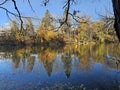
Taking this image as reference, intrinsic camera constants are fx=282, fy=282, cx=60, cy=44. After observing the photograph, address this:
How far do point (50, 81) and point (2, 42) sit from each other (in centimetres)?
4723

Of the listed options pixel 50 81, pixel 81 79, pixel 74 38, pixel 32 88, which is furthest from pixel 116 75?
pixel 74 38

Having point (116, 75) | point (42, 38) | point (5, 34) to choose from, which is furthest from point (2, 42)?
point (116, 75)

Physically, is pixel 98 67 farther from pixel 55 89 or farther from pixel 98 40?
pixel 98 40

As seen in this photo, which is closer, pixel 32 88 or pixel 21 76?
pixel 32 88

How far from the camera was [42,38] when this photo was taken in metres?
57.7

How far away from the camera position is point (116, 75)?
1485 cm

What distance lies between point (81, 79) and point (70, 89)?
8.70 feet

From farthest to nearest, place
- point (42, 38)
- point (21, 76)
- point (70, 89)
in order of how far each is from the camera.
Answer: point (42, 38), point (21, 76), point (70, 89)

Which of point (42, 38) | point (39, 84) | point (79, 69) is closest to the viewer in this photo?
point (39, 84)

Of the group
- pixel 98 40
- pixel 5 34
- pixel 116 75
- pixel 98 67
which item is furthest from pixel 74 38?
pixel 116 75

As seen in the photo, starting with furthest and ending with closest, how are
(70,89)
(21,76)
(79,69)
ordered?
(79,69) < (21,76) < (70,89)

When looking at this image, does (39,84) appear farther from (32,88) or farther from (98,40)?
(98,40)

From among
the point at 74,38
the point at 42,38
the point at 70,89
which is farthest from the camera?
the point at 74,38

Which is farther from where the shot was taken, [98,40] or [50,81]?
[98,40]
